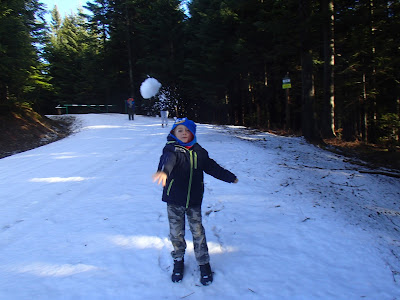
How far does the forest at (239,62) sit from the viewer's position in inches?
563

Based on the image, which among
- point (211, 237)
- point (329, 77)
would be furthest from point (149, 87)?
point (211, 237)

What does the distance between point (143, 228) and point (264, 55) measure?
673 inches

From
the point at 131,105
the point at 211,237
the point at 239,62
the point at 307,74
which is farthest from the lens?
the point at 131,105

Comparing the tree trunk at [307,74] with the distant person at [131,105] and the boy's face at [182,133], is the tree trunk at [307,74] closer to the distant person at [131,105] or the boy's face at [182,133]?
the boy's face at [182,133]

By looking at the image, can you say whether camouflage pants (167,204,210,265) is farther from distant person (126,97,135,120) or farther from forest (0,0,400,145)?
distant person (126,97,135,120)

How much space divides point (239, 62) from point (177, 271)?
69.5ft

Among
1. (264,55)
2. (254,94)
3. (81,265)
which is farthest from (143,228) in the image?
(254,94)

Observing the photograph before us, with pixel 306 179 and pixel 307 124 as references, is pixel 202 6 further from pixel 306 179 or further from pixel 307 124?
pixel 306 179

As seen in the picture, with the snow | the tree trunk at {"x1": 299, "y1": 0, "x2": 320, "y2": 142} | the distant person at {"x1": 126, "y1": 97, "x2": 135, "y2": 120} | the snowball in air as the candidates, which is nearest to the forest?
the tree trunk at {"x1": 299, "y1": 0, "x2": 320, "y2": 142}

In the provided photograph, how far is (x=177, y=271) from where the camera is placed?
3.07 meters

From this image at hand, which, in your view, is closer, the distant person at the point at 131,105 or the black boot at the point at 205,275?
the black boot at the point at 205,275

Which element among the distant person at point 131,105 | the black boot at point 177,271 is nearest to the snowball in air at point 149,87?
the distant person at point 131,105

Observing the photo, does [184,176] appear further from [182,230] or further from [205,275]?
[205,275]

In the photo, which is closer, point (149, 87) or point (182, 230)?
point (182, 230)
